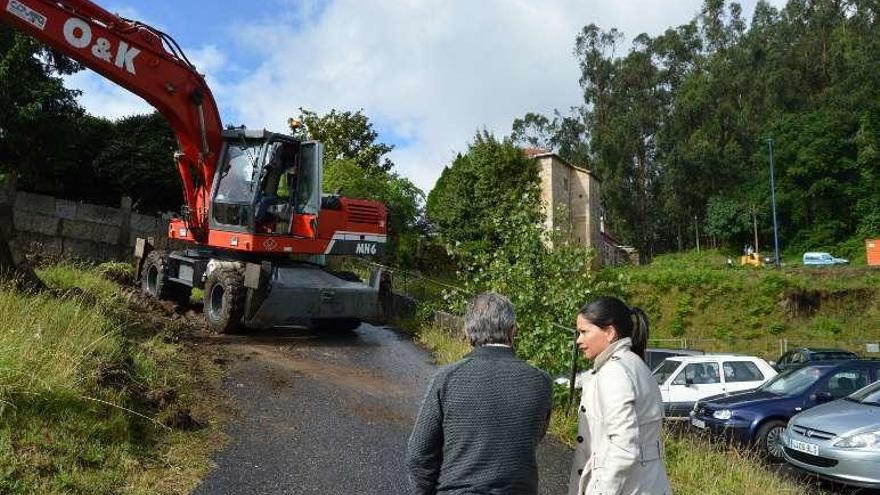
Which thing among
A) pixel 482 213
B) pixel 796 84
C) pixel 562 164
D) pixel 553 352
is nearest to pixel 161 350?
→ pixel 553 352

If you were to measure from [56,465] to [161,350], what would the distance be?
4035mm

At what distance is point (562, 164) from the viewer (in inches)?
1726

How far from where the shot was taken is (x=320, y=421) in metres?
7.07

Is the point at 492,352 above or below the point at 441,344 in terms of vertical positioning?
above

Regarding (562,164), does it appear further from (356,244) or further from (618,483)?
(618,483)

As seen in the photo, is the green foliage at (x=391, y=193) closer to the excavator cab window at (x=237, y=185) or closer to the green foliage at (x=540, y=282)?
the excavator cab window at (x=237, y=185)

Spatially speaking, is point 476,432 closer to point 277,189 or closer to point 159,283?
point 277,189

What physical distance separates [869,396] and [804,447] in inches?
47.0

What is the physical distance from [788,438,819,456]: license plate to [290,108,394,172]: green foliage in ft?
72.6

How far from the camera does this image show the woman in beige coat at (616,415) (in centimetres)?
284

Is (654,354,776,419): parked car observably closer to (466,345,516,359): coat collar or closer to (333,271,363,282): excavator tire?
(333,271,363,282): excavator tire

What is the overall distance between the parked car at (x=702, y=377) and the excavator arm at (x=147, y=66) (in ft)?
30.7

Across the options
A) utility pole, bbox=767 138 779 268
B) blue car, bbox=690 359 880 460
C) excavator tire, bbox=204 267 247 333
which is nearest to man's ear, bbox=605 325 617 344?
blue car, bbox=690 359 880 460

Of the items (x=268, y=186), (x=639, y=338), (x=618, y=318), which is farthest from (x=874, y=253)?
(x=618, y=318)
